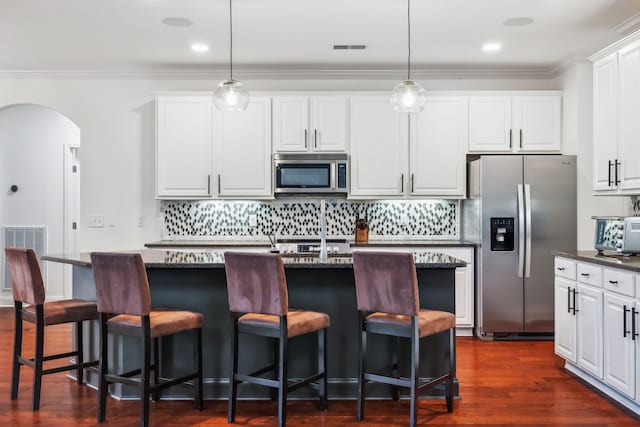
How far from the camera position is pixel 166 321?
3.21m

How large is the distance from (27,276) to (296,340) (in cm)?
166

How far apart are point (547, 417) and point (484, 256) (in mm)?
2170

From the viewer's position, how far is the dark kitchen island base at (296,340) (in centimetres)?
359

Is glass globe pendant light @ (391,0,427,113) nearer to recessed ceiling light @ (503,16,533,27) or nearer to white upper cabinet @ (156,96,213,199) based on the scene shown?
recessed ceiling light @ (503,16,533,27)

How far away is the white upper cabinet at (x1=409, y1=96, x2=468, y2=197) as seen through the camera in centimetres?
571

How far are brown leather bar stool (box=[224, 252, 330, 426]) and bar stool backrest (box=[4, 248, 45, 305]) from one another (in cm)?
121

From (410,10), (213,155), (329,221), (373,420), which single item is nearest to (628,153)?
(410,10)

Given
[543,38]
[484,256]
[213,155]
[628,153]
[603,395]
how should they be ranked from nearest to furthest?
[603,395]
[628,153]
[543,38]
[484,256]
[213,155]

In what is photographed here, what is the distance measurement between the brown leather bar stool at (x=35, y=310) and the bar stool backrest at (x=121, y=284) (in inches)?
18.5

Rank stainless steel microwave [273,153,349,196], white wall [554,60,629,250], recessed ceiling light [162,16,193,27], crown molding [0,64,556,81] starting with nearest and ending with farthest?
recessed ceiling light [162,16,193,27] → white wall [554,60,629,250] → stainless steel microwave [273,153,349,196] → crown molding [0,64,556,81]

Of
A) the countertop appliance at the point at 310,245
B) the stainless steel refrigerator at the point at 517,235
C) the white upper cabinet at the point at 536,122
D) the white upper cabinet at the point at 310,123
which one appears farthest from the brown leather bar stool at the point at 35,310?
the white upper cabinet at the point at 536,122

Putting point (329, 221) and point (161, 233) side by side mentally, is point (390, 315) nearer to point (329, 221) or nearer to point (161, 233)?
point (329, 221)

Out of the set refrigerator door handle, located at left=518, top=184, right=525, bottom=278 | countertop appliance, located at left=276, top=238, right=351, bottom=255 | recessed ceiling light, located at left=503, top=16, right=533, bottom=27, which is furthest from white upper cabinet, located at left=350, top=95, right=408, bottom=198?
recessed ceiling light, located at left=503, top=16, right=533, bottom=27

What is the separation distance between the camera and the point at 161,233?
6.01 metres
